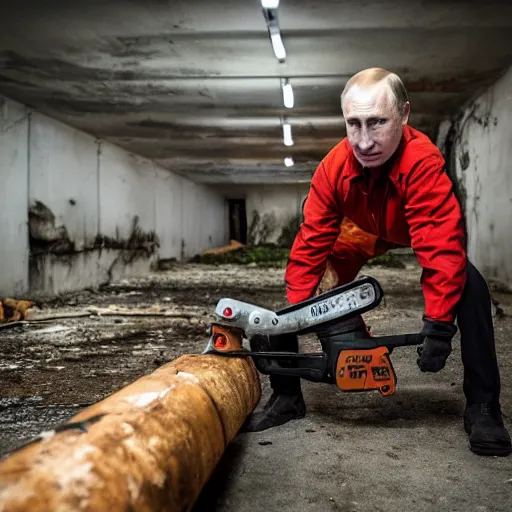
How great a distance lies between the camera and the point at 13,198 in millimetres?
6969

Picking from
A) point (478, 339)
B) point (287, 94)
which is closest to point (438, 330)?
point (478, 339)

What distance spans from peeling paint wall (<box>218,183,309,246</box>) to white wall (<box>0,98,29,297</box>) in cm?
1427

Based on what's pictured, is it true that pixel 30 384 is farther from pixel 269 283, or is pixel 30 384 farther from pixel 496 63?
pixel 269 283

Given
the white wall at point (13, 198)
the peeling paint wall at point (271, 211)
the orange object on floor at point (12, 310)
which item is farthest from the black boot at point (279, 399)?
the peeling paint wall at point (271, 211)

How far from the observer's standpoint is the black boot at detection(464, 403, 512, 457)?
1896 millimetres

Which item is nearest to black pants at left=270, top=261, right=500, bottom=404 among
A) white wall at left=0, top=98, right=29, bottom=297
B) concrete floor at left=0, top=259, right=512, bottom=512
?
concrete floor at left=0, top=259, right=512, bottom=512

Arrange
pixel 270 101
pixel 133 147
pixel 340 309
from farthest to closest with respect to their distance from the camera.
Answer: pixel 133 147
pixel 270 101
pixel 340 309

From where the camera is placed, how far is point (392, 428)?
2188 mm

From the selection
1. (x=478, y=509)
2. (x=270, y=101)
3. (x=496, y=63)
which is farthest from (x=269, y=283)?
(x=478, y=509)

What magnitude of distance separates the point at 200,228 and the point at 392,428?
17.0m

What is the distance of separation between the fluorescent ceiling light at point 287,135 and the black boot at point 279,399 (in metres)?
7.27

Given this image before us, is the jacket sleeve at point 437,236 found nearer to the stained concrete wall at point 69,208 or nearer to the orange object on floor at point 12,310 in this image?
the orange object on floor at point 12,310

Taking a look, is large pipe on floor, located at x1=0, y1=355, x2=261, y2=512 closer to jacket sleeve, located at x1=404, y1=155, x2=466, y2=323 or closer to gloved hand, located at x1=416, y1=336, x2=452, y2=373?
gloved hand, located at x1=416, y1=336, x2=452, y2=373

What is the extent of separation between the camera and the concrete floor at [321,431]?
1614 mm
